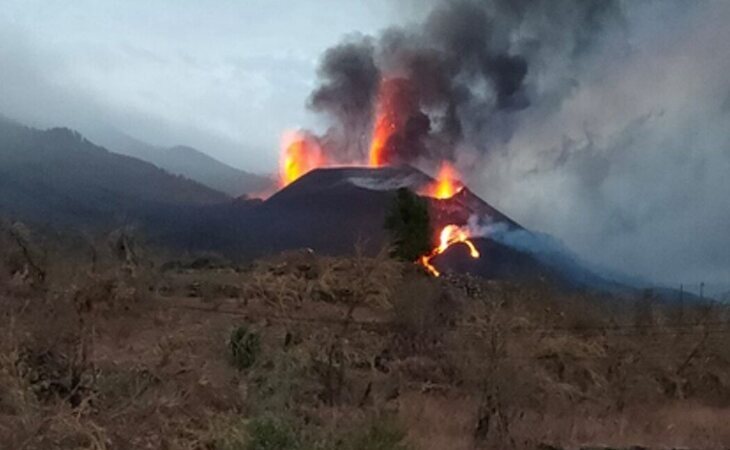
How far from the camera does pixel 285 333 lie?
106ft

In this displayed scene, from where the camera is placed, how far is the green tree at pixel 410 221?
62.8 metres

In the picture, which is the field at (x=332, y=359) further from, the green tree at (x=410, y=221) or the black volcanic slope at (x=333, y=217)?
the black volcanic slope at (x=333, y=217)

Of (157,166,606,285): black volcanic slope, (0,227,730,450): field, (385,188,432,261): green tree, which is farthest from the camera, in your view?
(157,166,606,285): black volcanic slope

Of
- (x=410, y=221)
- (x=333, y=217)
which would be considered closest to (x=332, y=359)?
(x=410, y=221)

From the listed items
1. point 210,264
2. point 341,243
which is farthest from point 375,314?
point 341,243

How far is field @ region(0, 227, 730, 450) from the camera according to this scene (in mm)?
15516

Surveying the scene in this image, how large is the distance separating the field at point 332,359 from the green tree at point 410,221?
13.4m

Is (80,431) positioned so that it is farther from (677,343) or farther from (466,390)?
(677,343)

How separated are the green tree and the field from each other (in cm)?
1336

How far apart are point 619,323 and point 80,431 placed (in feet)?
104

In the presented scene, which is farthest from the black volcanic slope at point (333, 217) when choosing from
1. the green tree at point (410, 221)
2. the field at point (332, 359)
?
the field at point (332, 359)

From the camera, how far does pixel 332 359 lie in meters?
29.2

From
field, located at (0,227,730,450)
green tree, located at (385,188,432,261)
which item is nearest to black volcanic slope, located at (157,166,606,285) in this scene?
green tree, located at (385,188,432,261)

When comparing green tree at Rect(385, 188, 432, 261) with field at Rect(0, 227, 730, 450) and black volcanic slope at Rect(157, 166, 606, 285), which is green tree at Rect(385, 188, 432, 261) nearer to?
field at Rect(0, 227, 730, 450)
